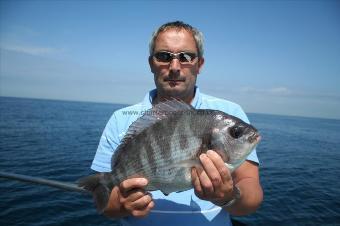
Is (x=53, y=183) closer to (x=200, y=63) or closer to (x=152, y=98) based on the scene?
(x=152, y=98)

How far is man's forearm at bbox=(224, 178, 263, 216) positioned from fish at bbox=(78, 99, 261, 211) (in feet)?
1.70

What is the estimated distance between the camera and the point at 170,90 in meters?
3.58

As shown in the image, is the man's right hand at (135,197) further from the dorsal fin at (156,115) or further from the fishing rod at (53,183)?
the fishing rod at (53,183)

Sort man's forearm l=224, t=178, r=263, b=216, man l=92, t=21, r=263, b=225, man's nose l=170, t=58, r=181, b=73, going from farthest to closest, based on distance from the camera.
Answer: man's nose l=170, t=58, r=181, b=73, man's forearm l=224, t=178, r=263, b=216, man l=92, t=21, r=263, b=225

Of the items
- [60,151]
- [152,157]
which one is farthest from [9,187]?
[152,157]

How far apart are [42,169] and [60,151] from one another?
7.00m

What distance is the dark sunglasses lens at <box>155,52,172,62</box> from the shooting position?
359 centimetres

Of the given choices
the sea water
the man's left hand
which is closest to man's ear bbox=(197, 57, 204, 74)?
the man's left hand

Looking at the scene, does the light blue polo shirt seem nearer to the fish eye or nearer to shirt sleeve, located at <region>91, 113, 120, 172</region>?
shirt sleeve, located at <region>91, 113, 120, 172</region>

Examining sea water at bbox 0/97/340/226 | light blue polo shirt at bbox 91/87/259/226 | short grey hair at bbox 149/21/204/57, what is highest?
short grey hair at bbox 149/21/204/57

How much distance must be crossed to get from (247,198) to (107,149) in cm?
181

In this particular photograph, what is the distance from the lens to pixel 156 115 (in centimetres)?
299

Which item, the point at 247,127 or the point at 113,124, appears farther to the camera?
the point at 113,124

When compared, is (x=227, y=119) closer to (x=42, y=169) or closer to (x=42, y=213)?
(x=42, y=213)
